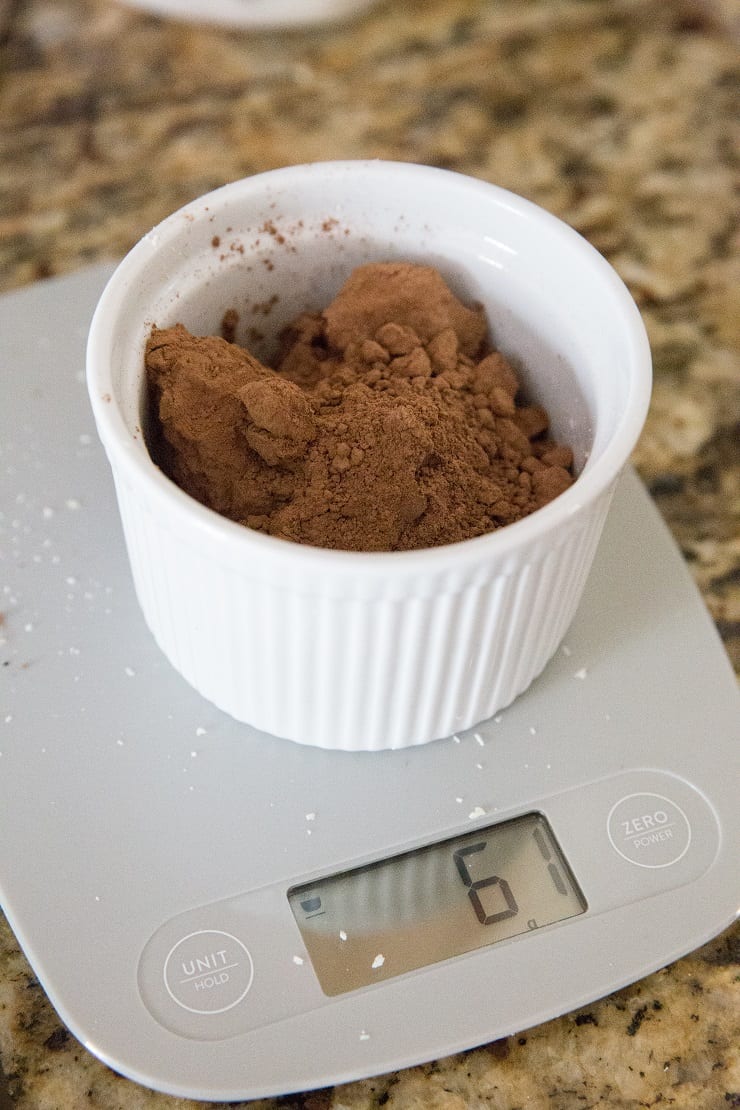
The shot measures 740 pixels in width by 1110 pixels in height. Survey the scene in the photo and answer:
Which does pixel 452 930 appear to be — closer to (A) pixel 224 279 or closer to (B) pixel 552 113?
(A) pixel 224 279

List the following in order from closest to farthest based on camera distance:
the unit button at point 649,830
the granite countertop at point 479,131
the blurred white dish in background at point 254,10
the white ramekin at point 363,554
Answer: the white ramekin at point 363,554
the unit button at point 649,830
the granite countertop at point 479,131
the blurred white dish in background at point 254,10

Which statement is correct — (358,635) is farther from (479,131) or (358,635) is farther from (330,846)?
(479,131)

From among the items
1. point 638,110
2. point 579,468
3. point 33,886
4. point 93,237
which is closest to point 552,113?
point 638,110

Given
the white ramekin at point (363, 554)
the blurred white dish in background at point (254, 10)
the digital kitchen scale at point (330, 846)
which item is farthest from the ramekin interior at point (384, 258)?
the blurred white dish in background at point (254, 10)

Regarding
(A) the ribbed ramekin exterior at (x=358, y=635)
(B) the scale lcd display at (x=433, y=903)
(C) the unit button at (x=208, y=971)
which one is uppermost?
(A) the ribbed ramekin exterior at (x=358, y=635)

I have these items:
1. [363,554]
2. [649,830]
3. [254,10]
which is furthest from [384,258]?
[254,10]

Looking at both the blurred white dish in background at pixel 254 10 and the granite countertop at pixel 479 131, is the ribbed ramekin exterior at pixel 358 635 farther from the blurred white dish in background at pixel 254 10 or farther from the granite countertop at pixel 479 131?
the blurred white dish in background at pixel 254 10

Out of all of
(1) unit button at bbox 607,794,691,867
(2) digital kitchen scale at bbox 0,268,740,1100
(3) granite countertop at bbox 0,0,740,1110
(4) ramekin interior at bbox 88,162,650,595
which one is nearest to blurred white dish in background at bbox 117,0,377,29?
(3) granite countertop at bbox 0,0,740,1110
